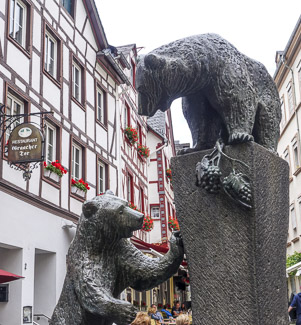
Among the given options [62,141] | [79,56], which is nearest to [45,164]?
[62,141]

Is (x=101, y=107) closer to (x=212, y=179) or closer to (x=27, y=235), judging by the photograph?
(x=27, y=235)

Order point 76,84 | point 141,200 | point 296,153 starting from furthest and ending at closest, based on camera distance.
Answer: point 296,153
point 141,200
point 76,84

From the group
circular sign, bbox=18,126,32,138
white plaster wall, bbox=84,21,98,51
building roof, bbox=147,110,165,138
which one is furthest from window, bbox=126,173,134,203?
circular sign, bbox=18,126,32,138

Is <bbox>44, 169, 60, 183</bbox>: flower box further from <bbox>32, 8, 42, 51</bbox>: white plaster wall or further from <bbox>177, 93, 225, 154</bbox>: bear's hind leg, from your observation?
<bbox>177, 93, 225, 154</bbox>: bear's hind leg

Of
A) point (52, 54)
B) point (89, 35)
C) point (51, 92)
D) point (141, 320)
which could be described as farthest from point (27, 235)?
point (89, 35)

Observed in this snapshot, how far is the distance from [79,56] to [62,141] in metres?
3.26

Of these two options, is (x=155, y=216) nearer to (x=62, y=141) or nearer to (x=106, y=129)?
(x=106, y=129)

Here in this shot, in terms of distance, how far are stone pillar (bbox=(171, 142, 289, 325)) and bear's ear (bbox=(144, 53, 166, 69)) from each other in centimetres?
47

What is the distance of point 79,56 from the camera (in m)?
16.2

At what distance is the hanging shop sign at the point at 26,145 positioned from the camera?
1029cm

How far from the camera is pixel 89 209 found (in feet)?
9.15

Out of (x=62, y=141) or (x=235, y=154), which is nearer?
(x=235, y=154)

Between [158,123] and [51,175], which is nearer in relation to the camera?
[51,175]

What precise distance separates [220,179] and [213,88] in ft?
1.47
